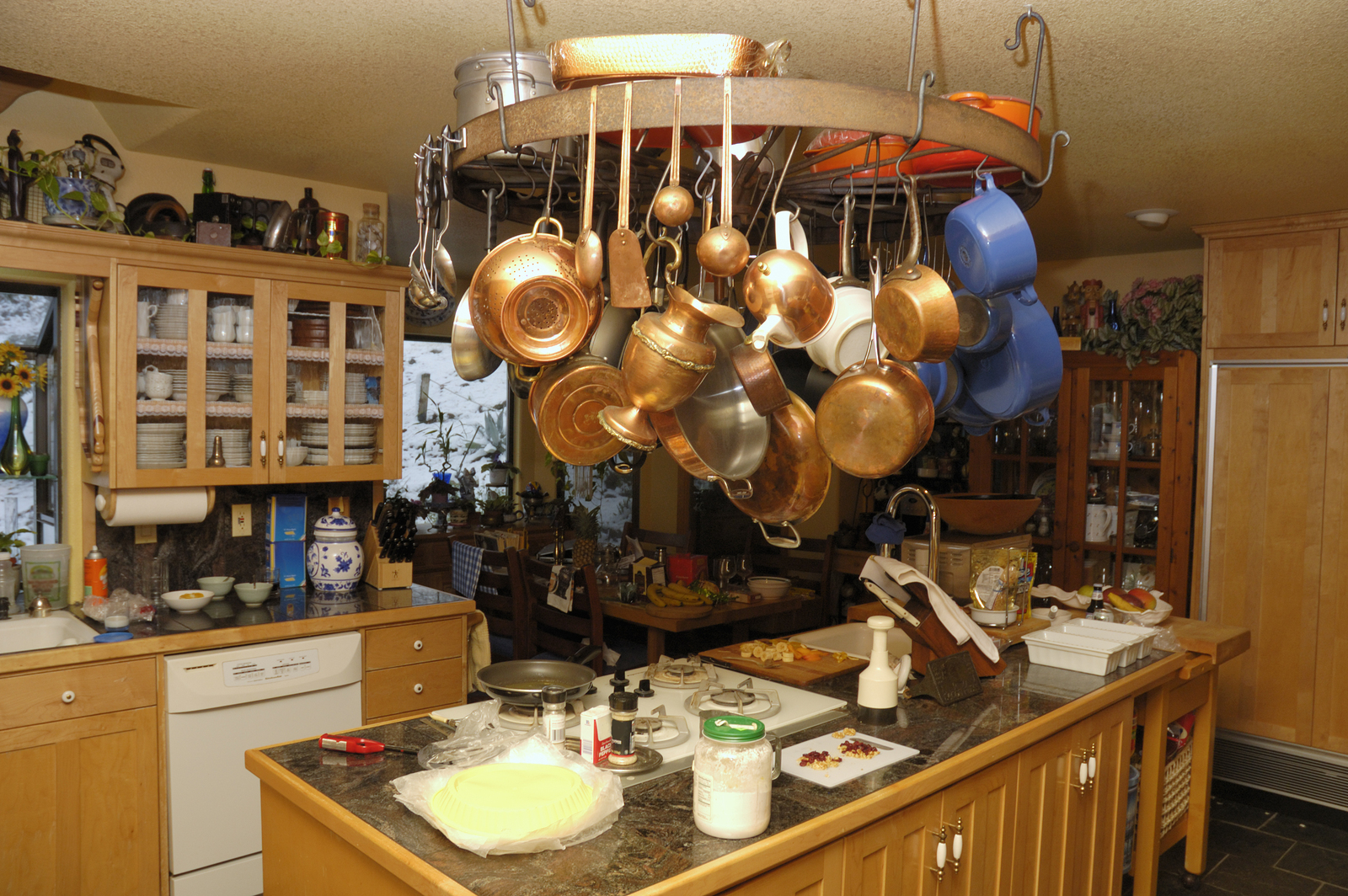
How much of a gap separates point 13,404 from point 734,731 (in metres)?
2.87

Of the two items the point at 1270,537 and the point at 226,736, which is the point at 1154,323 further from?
the point at 226,736

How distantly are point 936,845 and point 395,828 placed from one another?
1.00 meters

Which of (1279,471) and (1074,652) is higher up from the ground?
(1279,471)

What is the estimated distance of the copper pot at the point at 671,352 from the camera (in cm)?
133

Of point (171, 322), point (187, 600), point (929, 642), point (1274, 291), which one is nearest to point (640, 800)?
point (929, 642)

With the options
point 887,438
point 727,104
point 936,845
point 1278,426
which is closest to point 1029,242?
point 887,438

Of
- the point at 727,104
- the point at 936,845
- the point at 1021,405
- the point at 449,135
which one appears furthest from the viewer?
the point at 1021,405

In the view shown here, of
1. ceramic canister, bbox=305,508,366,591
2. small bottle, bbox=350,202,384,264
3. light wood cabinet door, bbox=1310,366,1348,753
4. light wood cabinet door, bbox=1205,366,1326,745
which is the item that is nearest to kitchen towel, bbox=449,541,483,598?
ceramic canister, bbox=305,508,366,591

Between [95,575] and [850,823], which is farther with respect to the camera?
[95,575]

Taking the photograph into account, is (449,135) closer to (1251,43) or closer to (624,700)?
(624,700)

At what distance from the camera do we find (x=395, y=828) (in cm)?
143

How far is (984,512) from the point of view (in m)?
2.78

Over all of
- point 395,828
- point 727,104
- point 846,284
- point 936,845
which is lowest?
point 936,845

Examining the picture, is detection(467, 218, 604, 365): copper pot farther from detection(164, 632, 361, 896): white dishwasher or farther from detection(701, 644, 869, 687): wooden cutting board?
detection(164, 632, 361, 896): white dishwasher
